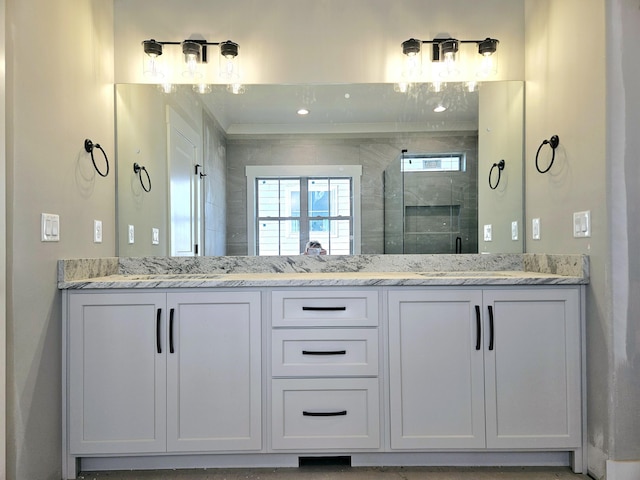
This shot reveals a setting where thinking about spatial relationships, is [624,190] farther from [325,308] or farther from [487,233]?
[325,308]

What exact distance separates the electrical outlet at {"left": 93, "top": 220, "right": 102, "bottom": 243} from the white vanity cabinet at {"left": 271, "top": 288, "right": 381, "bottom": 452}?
987 millimetres

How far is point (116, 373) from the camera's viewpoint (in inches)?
77.2

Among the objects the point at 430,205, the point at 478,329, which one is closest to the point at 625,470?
the point at 478,329

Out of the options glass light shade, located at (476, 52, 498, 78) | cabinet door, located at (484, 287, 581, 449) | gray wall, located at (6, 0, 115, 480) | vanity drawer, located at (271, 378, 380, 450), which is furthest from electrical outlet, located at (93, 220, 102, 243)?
glass light shade, located at (476, 52, 498, 78)

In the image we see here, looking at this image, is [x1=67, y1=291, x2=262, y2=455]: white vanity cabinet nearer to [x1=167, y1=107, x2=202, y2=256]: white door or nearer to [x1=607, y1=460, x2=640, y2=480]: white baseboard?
[x1=167, y1=107, x2=202, y2=256]: white door

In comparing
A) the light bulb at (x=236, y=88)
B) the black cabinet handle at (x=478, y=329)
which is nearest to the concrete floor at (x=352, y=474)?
the black cabinet handle at (x=478, y=329)

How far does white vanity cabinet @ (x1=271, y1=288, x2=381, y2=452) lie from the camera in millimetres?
1979

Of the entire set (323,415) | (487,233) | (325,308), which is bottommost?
(323,415)

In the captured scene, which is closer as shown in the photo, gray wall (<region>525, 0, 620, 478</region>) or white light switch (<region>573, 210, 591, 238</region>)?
gray wall (<region>525, 0, 620, 478</region>)

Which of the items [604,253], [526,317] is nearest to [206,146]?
[526,317]

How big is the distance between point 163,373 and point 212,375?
211 mm

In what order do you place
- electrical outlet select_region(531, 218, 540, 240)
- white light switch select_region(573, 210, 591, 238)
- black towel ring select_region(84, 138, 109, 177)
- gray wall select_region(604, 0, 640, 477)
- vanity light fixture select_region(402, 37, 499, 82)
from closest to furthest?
gray wall select_region(604, 0, 640, 477) → white light switch select_region(573, 210, 591, 238) → black towel ring select_region(84, 138, 109, 177) → electrical outlet select_region(531, 218, 540, 240) → vanity light fixture select_region(402, 37, 499, 82)

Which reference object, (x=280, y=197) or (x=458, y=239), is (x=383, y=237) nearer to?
(x=458, y=239)

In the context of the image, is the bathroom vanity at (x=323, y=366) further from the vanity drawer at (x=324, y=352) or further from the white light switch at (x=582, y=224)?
the white light switch at (x=582, y=224)
